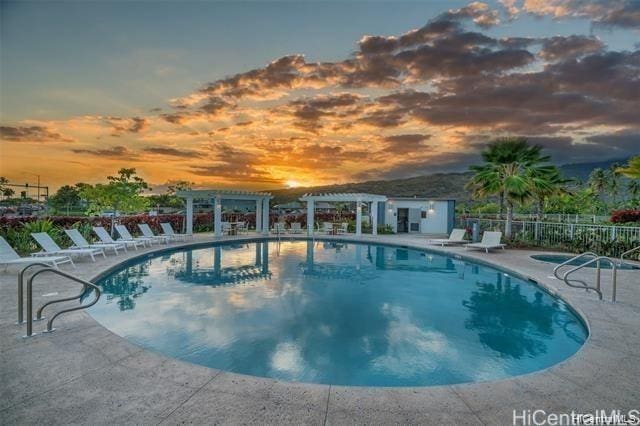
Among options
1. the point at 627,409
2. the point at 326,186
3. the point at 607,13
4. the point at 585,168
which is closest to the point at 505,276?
the point at 627,409

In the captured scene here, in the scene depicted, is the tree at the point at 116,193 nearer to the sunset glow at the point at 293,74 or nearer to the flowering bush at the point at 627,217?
the sunset glow at the point at 293,74

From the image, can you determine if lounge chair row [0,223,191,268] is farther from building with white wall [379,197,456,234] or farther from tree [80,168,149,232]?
building with white wall [379,197,456,234]

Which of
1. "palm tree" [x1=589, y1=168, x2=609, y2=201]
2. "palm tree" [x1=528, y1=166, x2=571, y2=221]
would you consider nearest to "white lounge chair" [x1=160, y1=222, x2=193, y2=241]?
"palm tree" [x1=528, y1=166, x2=571, y2=221]

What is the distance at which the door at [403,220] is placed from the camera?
24.4 metres

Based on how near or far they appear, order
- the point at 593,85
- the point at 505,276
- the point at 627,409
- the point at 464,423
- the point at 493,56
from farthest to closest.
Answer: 1. the point at 593,85
2. the point at 493,56
3. the point at 505,276
4. the point at 627,409
5. the point at 464,423

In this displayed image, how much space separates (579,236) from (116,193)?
69.7ft

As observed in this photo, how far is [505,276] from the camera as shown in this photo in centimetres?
1057

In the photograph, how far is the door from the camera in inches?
962

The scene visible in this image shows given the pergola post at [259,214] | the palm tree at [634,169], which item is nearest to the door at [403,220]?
the pergola post at [259,214]

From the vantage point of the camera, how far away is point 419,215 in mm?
24031

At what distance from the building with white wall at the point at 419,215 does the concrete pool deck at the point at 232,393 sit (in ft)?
62.9

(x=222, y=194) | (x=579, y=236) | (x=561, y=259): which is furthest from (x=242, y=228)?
(x=579, y=236)

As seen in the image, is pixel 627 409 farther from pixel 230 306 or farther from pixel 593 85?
pixel 593 85

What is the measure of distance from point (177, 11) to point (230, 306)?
9984mm
